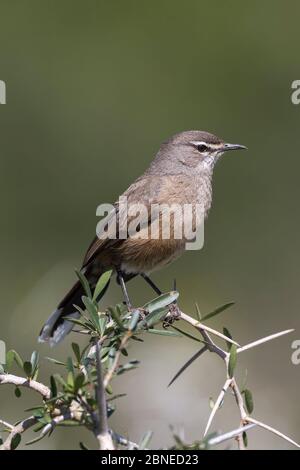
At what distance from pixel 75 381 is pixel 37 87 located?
7.05 meters

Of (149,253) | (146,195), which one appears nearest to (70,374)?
(149,253)

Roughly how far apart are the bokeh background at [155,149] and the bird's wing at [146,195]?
0.93 metres

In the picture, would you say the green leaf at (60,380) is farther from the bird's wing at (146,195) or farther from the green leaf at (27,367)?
the bird's wing at (146,195)

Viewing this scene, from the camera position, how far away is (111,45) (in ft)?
32.3

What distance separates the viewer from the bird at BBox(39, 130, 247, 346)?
5262 millimetres

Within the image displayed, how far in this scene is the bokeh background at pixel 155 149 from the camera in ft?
21.1

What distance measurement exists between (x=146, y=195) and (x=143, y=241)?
14.5 inches

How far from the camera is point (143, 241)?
5.32 m

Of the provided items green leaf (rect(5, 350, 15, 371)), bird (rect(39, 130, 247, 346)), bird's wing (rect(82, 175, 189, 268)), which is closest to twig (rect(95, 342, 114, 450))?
green leaf (rect(5, 350, 15, 371))

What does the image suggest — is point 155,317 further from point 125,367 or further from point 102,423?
point 102,423

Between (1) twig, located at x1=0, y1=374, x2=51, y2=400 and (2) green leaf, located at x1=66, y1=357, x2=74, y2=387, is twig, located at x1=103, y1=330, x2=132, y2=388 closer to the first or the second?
(2) green leaf, located at x1=66, y1=357, x2=74, y2=387

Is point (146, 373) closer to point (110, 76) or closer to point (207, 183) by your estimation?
point (207, 183)

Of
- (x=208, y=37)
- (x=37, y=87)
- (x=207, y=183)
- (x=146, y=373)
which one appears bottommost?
(x=146, y=373)
